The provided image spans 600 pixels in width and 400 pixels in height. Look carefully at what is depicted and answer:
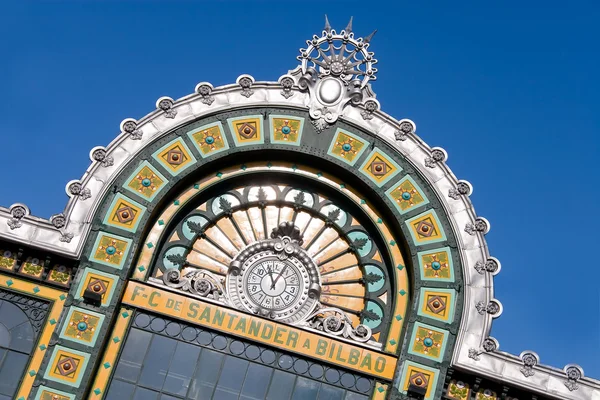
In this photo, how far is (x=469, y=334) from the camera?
85.0 feet

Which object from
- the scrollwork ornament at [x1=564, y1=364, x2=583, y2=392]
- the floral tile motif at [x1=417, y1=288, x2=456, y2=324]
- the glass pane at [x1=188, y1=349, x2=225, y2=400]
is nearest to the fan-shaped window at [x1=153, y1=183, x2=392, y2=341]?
the floral tile motif at [x1=417, y1=288, x2=456, y2=324]

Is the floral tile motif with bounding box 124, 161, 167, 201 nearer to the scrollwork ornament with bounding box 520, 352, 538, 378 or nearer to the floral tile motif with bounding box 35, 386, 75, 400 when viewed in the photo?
the floral tile motif with bounding box 35, 386, 75, 400

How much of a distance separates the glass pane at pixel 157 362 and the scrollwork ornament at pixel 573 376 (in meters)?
10.3

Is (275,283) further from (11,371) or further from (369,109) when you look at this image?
(11,371)

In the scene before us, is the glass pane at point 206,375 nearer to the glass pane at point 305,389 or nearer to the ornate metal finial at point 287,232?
the glass pane at point 305,389

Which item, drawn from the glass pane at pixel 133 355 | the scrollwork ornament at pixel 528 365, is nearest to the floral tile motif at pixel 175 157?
the glass pane at pixel 133 355

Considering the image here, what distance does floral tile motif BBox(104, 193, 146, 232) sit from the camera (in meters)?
26.2

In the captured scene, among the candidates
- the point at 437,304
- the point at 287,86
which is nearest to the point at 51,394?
the point at 437,304

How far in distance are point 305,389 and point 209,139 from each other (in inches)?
292

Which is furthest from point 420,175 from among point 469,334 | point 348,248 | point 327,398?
point 327,398

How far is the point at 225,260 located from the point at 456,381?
23.0 ft

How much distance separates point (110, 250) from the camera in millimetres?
25859

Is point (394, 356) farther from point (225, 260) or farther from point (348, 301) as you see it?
point (225, 260)

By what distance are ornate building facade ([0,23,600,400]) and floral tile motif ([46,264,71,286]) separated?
0.17 ft
